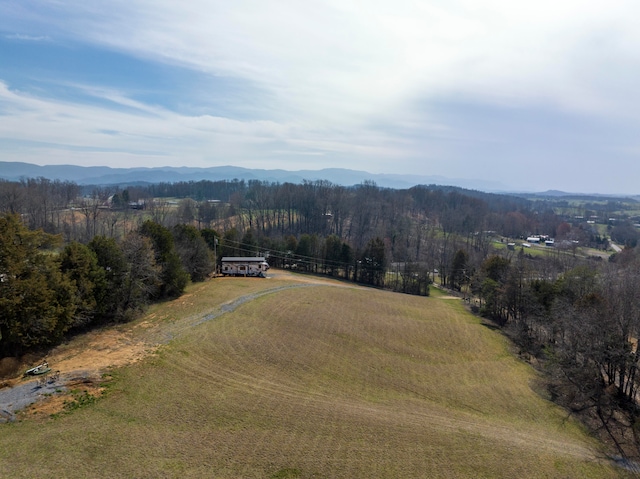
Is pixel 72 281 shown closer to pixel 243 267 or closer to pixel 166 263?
pixel 166 263

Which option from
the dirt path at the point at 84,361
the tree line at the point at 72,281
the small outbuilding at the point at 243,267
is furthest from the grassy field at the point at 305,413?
the small outbuilding at the point at 243,267

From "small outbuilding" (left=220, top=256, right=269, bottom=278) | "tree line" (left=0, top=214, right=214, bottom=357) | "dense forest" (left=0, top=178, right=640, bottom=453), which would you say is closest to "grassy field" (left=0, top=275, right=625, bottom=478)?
"tree line" (left=0, top=214, right=214, bottom=357)

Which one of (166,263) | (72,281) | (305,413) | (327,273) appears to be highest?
(72,281)

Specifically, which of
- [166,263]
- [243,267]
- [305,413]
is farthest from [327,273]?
[305,413]

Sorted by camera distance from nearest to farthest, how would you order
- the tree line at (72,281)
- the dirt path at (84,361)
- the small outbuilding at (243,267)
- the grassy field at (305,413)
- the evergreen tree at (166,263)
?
the grassy field at (305,413)
the dirt path at (84,361)
the tree line at (72,281)
the evergreen tree at (166,263)
the small outbuilding at (243,267)

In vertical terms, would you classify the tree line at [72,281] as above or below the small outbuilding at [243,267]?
above

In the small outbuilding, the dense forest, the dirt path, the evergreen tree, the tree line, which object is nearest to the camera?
the dirt path

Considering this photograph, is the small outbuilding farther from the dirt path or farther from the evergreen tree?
the dirt path

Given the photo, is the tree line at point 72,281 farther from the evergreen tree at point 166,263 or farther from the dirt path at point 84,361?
the dirt path at point 84,361
